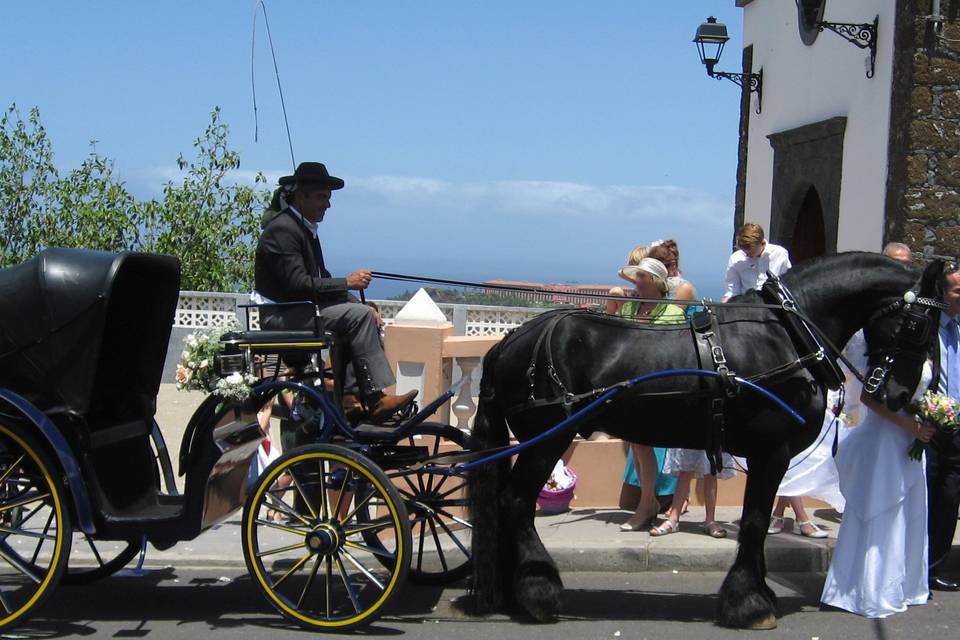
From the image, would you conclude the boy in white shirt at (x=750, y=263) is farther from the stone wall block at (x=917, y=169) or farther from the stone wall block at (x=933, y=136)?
the stone wall block at (x=933, y=136)

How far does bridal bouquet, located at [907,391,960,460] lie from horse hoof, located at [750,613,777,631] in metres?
1.29

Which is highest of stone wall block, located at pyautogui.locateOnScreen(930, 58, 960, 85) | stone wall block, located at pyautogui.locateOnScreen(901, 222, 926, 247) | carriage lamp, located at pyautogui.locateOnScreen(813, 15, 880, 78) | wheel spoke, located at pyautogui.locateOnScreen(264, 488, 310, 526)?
carriage lamp, located at pyautogui.locateOnScreen(813, 15, 880, 78)

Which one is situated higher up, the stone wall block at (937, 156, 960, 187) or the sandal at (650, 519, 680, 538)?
the stone wall block at (937, 156, 960, 187)

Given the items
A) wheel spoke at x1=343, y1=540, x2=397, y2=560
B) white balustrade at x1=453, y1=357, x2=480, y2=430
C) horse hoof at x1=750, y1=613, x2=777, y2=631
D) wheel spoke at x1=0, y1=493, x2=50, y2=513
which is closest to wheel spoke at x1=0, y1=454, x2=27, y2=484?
wheel spoke at x1=0, y1=493, x2=50, y2=513

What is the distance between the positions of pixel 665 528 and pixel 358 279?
2.67 m

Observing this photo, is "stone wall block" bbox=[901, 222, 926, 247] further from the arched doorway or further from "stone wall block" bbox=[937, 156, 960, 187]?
the arched doorway

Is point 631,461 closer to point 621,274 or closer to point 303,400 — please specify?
point 621,274

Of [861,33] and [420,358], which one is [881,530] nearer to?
[420,358]

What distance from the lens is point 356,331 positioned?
625cm

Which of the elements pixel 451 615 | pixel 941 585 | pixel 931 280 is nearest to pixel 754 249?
pixel 941 585

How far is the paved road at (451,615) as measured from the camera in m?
5.55

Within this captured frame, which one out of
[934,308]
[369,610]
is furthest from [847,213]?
[369,610]

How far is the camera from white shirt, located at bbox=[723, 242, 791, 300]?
922 centimetres

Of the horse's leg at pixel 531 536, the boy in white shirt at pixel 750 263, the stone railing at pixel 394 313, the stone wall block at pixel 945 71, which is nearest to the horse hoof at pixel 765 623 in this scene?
the horse's leg at pixel 531 536
